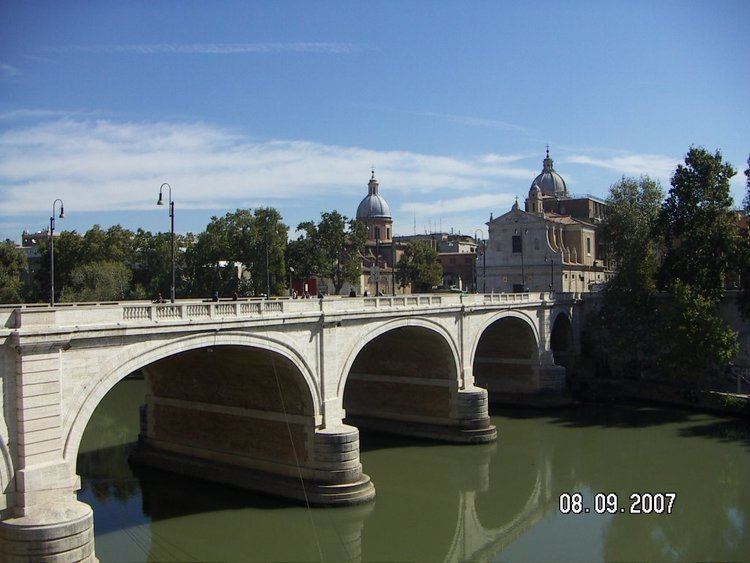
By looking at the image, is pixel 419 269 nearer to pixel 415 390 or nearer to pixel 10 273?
pixel 10 273

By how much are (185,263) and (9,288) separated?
35.2 ft

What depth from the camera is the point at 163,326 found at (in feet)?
51.9

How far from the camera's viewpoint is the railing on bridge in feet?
44.0

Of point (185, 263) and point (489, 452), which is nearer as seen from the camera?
point (489, 452)

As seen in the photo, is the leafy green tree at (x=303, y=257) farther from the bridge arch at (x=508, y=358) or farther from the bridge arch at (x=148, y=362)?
the bridge arch at (x=148, y=362)

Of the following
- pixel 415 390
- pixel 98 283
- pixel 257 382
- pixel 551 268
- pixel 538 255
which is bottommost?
pixel 415 390

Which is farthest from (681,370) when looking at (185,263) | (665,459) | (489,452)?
(185,263)

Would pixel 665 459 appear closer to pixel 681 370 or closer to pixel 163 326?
pixel 681 370

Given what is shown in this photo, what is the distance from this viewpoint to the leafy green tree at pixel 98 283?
4238cm

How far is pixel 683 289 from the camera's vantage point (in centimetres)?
3416

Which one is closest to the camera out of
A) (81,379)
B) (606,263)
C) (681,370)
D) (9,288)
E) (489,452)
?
(81,379)

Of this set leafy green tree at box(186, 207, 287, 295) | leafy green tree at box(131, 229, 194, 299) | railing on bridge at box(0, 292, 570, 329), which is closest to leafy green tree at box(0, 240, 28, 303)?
leafy green tree at box(131, 229, 194, 299)

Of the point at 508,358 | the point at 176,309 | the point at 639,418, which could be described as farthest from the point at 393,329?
the point at 639,418

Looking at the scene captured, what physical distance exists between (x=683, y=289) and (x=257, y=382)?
2183cm
